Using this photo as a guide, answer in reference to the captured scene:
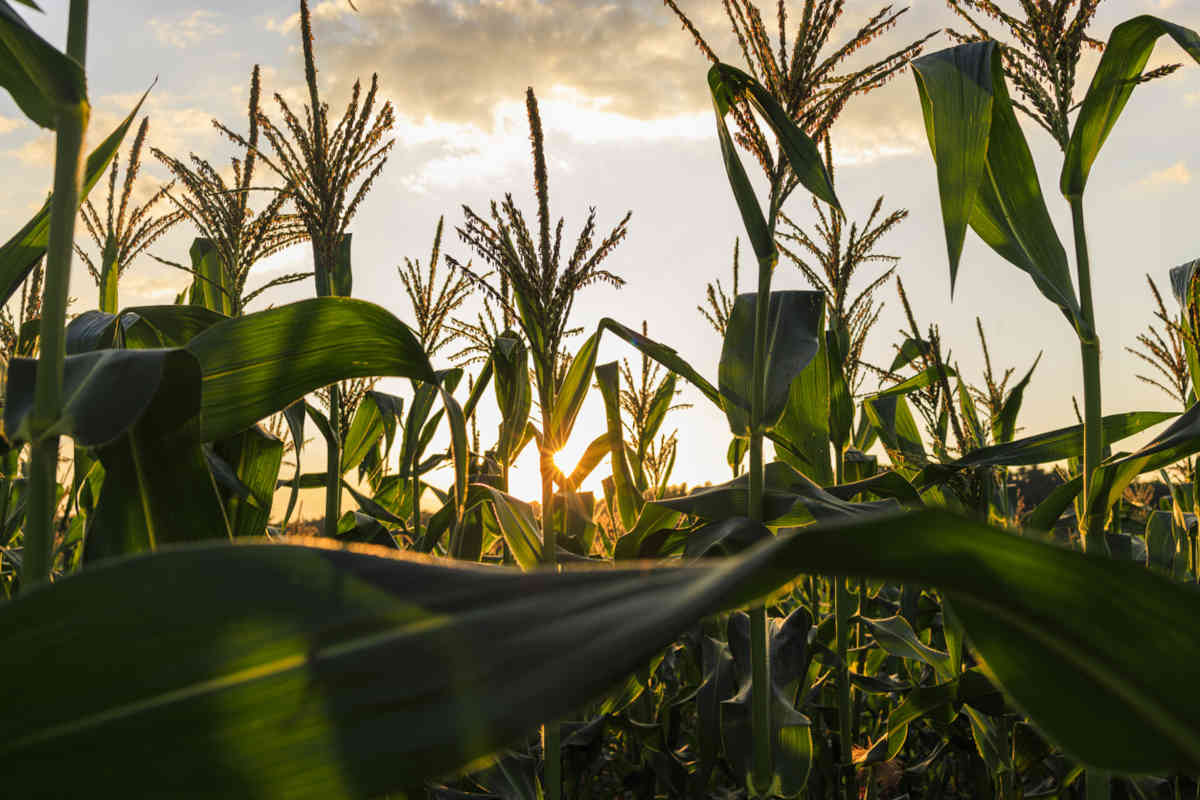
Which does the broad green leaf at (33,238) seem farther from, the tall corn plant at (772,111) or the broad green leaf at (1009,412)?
the broad green leaf at (1009,412)

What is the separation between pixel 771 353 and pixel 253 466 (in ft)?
4.13

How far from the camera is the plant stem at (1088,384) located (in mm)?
1499

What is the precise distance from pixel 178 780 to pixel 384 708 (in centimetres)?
13

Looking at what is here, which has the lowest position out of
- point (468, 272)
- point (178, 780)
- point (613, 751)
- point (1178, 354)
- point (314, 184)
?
point (613, 751)

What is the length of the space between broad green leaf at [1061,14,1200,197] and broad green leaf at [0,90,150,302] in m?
1.81

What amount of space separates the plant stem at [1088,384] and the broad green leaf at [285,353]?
4.36ft

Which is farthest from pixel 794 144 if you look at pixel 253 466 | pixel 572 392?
pixel 253 466

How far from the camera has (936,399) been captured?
2.37m

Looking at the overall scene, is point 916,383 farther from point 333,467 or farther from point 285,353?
point 285,353

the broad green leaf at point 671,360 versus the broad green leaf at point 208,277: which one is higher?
the broad green leaf at point 208,277

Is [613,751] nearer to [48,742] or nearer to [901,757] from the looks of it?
[901,757]

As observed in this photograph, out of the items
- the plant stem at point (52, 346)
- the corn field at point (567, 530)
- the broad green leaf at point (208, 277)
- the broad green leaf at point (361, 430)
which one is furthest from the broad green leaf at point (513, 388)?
the plant stem at point (52, 346)

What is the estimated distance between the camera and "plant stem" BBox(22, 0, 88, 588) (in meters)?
0.73

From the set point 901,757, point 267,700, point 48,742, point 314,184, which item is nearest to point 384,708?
point 267,700
